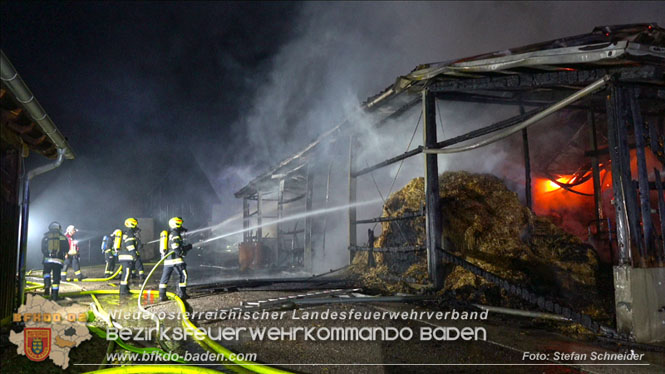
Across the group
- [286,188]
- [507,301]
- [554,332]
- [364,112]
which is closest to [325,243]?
[286,188]

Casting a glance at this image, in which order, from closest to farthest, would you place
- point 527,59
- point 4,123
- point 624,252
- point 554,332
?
point 624,252, point 554,332, point 527,59, point 4,123

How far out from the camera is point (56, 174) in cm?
2242

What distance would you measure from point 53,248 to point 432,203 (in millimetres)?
8432

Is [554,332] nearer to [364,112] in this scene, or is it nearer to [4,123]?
[364,112]

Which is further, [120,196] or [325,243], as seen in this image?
[120,196]

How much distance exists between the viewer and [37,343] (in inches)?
188

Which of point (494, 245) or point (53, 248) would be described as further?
point (53, 248)

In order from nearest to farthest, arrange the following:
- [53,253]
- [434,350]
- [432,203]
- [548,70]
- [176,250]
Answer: [434,350]
[548,70]
[432,203]
[176,250]
[53,253]

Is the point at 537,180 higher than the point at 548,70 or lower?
lower

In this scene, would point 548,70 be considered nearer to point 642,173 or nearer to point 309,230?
point 642,173

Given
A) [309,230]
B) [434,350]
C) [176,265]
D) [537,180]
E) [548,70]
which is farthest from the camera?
[309,230]

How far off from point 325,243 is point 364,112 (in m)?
6.98

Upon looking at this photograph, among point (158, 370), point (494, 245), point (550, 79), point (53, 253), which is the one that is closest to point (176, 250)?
point (53, 253)

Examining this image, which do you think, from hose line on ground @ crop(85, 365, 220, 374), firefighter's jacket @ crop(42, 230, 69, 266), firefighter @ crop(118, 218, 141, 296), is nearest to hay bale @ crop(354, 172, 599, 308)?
hose line on ground @ crop(85, 365, 220, 374)
